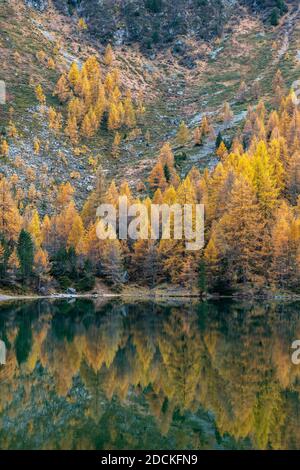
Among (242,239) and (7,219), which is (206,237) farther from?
(7,219)

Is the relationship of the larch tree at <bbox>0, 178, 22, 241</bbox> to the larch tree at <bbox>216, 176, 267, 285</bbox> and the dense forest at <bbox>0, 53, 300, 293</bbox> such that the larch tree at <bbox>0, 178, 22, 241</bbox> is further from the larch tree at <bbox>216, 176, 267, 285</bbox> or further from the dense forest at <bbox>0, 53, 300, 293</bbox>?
the larch tree at <bbox>216, 176, 267, 285</bbox>

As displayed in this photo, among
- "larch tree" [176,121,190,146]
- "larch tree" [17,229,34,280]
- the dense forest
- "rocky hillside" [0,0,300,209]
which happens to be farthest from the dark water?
"larch tree" [176,121,190,146]

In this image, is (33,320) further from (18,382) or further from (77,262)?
(77,262)

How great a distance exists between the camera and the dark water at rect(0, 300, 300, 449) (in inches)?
814

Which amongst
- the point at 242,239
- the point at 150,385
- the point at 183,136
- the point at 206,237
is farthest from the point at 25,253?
the point at 183,136

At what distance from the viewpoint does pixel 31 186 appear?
Answer: 122m

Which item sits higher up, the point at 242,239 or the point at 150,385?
the point at 242,239

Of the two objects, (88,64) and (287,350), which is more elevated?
(88,64)

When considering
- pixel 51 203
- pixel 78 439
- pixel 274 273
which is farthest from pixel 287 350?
pixel 51 203

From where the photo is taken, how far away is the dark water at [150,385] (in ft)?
67.8

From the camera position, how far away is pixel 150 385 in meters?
28.5

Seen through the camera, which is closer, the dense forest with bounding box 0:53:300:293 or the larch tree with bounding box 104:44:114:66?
the dense forest with bounding box 0:53:300:293
